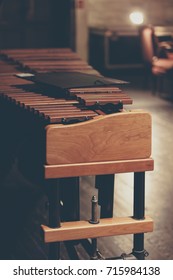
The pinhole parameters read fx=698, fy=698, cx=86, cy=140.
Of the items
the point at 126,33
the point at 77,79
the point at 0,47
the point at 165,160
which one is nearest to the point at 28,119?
the point at 77,79

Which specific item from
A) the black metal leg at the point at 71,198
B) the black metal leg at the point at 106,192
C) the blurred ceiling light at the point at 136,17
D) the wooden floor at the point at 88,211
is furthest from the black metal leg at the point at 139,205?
the blurred ceiling light at the point at 136,17

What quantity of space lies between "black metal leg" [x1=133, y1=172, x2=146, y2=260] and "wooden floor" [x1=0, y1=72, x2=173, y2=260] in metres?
0.50

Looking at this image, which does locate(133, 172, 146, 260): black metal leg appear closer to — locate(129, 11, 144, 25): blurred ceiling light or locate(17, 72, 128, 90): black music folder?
locate(17, 72, 128, 90): black music folder

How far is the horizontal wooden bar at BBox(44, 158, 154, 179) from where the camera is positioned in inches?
106

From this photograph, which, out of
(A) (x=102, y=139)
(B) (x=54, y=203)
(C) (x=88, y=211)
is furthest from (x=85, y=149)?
(C) (x=88, y=211)

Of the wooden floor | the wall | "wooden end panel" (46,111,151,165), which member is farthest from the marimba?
the wall

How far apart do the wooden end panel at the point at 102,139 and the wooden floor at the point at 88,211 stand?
783 millimetres

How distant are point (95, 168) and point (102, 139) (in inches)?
4.6

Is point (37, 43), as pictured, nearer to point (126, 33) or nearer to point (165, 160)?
point (126, 33)

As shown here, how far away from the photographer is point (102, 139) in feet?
9.01

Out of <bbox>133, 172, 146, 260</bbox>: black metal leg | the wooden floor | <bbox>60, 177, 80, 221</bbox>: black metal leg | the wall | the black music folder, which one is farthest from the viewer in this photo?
the wall

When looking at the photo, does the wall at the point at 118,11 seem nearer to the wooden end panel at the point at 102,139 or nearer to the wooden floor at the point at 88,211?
the wooden floor at the point at 88,211

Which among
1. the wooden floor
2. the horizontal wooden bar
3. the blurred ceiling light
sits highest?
the blurred ceiling light

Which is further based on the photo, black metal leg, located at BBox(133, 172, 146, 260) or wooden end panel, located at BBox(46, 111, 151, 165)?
black metal leg, located at BBox(133, 172, 146, 260)
